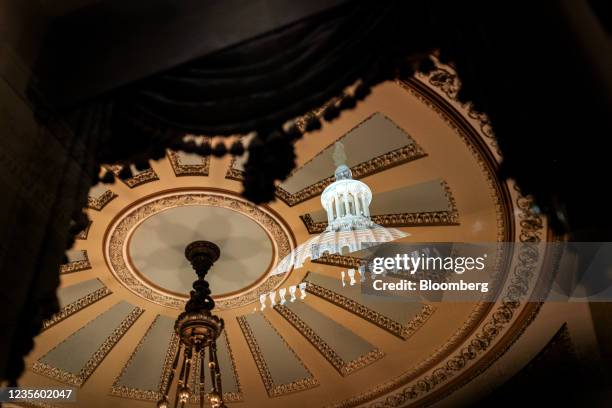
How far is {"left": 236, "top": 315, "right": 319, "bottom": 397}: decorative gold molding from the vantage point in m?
5.09

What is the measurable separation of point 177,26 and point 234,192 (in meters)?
2.30

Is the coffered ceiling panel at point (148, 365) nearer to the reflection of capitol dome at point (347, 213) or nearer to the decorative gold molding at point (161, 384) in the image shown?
the decorative gold molding at point (161, 384)

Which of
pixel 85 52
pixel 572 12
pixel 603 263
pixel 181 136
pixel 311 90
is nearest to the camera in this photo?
pixel 572 12

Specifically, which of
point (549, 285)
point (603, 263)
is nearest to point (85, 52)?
point (603, 263)

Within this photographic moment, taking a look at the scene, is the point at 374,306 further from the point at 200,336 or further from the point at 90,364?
the point at 90,364

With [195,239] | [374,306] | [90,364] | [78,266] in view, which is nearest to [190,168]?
[195,239]

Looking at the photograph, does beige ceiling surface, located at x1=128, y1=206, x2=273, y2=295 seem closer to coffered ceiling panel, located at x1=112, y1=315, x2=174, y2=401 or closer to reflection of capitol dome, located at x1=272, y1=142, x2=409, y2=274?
coffered ceiling panel, located at x1=112, y1=315, x2=174, y2=401

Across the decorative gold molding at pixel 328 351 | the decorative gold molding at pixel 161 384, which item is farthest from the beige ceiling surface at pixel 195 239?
the decorative gold molding at pixel 161 384

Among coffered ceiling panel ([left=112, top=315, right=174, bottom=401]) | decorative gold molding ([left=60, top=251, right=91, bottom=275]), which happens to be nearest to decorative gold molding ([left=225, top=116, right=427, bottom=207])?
decorative gold molding ([left=60, top=251, right=91, bottom=275])

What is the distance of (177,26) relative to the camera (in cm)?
195

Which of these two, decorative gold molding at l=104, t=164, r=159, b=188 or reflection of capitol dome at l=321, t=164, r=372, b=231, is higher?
decorative gold molding at l=104, t=164, r=159, b=188

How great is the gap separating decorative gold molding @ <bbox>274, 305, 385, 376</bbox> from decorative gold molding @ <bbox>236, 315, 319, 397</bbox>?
0.71 ft

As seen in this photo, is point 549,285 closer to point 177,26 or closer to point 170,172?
point 170,172

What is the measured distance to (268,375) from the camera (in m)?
5.36
